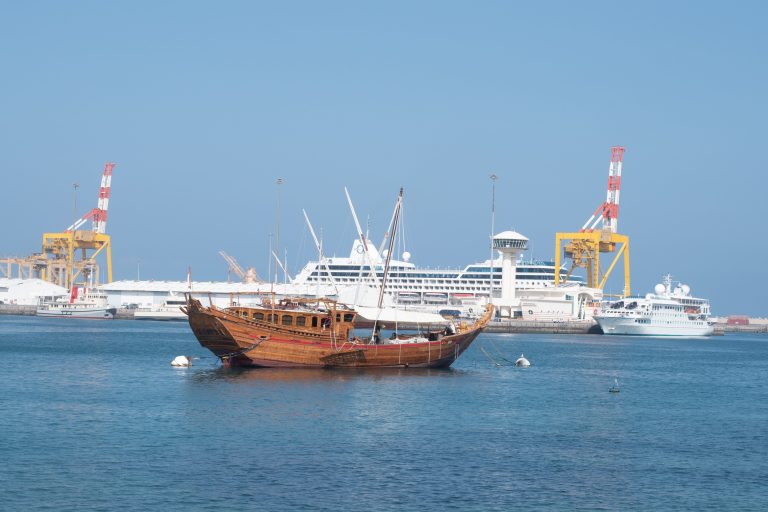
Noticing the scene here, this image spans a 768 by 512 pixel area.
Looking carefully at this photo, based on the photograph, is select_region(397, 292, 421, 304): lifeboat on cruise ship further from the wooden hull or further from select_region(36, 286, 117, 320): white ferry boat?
the wooden hull

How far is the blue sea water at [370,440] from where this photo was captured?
2577 centimetres

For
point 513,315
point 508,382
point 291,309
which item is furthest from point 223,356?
point 513,315

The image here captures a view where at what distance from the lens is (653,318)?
124 metres

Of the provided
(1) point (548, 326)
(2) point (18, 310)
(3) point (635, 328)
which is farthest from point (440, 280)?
(2) point (18, 310)

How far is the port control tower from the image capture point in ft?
434

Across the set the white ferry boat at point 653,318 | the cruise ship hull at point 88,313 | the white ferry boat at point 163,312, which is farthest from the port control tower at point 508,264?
the cruise ship hull at point 88,313

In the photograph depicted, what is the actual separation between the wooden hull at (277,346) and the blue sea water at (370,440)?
1066 mm

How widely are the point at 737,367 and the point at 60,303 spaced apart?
354 feet

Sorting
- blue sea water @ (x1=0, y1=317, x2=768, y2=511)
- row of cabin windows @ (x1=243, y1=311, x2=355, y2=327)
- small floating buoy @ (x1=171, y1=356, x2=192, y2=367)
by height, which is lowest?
blue sea water @ (x1=0, y1=317, x2=768, y2=511)

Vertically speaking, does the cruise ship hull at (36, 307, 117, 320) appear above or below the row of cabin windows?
below

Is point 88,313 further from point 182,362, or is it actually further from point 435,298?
point 182,362

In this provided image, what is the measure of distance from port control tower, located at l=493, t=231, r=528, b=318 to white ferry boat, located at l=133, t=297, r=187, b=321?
4288cm

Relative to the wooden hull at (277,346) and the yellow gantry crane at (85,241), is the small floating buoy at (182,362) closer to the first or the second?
the wooden hull at (277,346)

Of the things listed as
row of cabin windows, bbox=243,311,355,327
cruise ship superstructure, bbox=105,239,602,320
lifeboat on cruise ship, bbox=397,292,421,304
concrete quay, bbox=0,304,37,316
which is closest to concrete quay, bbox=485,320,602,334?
cruise ship superstructure, bbox=105,239,602,320
